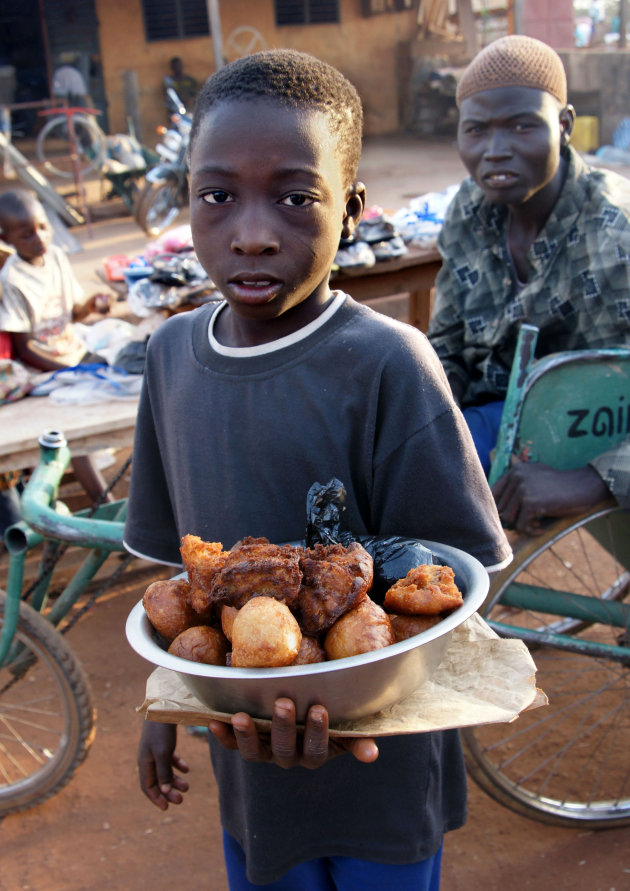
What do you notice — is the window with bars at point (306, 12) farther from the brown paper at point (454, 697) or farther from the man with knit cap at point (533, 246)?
the brown paper at point (454, 697)

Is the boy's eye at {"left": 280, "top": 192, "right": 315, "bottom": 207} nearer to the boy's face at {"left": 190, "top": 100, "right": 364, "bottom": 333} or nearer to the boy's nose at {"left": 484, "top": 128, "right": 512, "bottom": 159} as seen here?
the boy's face at {"left": 190, "top": 100, "right": 364, "bottom": 333}

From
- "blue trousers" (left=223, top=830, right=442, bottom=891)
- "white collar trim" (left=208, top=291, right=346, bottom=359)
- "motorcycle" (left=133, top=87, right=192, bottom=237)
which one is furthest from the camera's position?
"motorcycle" (left=133, top=87, right=192, bottom=237)

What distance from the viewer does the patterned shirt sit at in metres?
2.49

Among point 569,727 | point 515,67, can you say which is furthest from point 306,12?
point 569,727

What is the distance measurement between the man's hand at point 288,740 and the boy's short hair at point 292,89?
85cm

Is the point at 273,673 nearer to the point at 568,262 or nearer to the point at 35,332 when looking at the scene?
the point at 568,262

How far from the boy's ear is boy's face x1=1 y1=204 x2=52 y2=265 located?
10.1 ft

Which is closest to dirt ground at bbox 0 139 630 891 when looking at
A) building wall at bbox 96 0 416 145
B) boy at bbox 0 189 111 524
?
boy at bbox 0 189 111 524

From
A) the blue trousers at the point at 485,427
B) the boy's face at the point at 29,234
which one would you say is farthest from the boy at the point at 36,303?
the blue trousers at the point at 485,427

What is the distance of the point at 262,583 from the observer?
104cm

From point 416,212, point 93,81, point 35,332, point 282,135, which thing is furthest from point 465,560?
point 93,81

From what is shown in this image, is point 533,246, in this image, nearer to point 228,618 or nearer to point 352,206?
point 352,206

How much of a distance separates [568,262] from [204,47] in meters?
14.2

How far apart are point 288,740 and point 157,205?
9770 mm
